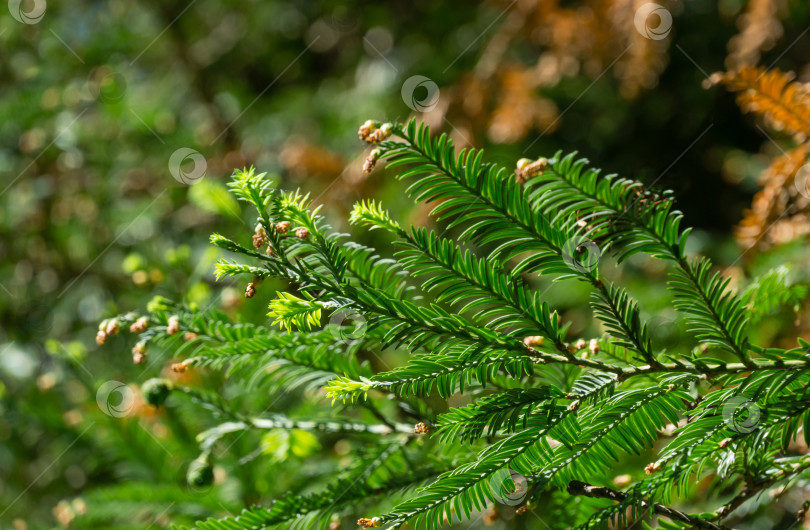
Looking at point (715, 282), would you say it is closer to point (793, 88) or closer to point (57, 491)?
point (793, 88)

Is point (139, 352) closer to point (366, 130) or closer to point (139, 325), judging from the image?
point (139, 325)

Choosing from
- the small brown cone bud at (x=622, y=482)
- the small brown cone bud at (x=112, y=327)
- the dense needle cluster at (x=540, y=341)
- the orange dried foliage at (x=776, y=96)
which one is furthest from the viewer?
the orange dried foliage at (x=776, y=96)

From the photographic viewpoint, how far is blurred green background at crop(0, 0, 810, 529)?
5.17ft

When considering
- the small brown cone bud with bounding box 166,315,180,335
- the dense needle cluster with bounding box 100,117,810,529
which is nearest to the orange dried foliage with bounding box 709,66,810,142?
the dense needle cluster with bounding box 100,117,810,529

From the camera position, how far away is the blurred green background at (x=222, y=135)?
1.58m

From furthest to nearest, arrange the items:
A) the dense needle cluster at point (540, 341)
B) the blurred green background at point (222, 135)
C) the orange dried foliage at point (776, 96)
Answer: the blurred green background at point (222, 135) → the orange dried foliage at point (776, 96) → the dense needle cluster at point (540, 341)

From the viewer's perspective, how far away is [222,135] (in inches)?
101

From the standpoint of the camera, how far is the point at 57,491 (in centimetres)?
191

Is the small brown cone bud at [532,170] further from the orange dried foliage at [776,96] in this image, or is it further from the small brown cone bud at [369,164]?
the orange dried foliage at [776,96]

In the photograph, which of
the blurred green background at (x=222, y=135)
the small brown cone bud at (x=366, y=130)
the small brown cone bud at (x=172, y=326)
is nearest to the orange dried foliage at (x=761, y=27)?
the blurred green background at (x=222, y=135)

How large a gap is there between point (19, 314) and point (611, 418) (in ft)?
7.50

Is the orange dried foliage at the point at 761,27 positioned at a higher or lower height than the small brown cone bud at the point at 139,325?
higher

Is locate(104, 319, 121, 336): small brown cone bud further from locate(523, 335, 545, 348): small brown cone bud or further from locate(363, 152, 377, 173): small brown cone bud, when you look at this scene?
locate(523, 335, 545, 348): small brown cone bud

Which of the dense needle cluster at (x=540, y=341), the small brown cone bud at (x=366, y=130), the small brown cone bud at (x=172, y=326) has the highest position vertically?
the small brown cone bud at (x=172, y=326)
